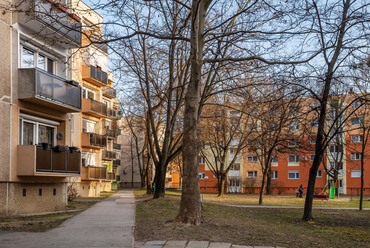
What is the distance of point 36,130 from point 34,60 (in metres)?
3.06

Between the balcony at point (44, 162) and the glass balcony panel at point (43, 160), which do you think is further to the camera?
the glass balcony panel at point (43, 160)

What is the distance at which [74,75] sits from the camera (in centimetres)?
3538

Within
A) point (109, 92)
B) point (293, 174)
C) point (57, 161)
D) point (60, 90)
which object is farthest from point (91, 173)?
point (293, 174)

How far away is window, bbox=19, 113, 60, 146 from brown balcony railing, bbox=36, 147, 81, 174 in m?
0.99

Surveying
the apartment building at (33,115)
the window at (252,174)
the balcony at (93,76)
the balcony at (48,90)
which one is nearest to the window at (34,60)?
the apartment building at (33,115)

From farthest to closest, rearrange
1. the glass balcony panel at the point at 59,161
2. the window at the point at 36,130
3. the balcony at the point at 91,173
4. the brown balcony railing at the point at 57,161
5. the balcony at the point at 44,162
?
the balcony at the point at 91,173
the glass balcony panel at the point at 59,161
the window at the point at 36,130
the brown balcony railing at the point at 57,161
the balcony at the point at 44,162

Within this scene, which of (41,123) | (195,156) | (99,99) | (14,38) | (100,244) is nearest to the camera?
(100,244)

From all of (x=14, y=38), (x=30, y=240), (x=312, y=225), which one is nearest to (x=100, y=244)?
(x=30, y=240)

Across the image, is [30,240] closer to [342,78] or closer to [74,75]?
[342,78]

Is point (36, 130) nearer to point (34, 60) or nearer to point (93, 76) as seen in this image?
point (34, 60)

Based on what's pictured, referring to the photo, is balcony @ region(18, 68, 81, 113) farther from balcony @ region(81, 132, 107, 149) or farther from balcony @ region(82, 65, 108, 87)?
balcony @ region(81, 132, 107, 149)

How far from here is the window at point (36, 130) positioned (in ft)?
56.8

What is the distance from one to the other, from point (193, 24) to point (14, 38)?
8244mm

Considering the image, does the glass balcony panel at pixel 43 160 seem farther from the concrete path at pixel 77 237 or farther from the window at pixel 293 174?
the window at pixel 293 174
